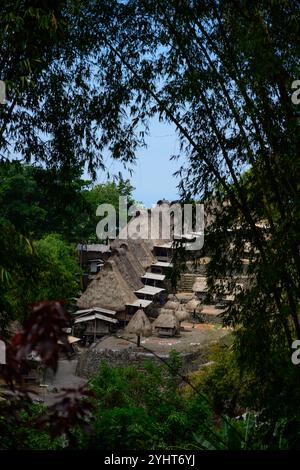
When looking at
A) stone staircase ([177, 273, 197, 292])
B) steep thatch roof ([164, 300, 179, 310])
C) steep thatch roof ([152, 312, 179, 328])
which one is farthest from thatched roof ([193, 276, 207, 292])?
steep thatch roof ([152, 312, 179, 328])

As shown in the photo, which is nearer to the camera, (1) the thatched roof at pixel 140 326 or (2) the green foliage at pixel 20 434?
(2) the green foliage at pixel 20 434

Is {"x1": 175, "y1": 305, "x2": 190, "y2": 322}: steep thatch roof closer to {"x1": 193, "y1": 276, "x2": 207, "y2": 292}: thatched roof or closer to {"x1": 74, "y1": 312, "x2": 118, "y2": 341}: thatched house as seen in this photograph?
{"x1": 74, "y1": 312, "x2": 118, "y2": 341}: thatched house

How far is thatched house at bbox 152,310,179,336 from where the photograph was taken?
18.1 m

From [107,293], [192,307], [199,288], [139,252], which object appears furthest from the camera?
[139,252]

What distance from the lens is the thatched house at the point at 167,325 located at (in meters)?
18.1

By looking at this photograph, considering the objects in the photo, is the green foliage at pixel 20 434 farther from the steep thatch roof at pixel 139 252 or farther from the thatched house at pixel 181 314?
the steep thatch roof at pixel 139 252

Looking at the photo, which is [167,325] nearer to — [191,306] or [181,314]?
[181,314]

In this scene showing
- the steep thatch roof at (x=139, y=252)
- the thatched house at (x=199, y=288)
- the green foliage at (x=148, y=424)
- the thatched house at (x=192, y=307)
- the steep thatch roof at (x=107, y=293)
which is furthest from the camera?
the steep thatch roof at (x=139, y=252)

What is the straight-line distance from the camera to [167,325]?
18.1m

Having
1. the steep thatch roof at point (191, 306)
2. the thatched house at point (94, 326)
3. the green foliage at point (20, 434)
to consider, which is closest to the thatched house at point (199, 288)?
the steep thatch roof at point (191, 306)

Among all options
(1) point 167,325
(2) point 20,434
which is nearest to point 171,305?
(1) point 167,325

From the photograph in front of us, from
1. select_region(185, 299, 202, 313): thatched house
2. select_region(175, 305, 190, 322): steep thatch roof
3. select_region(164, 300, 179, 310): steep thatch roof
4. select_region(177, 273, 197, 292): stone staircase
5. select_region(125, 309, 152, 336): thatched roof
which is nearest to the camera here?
select_region(125, 309, 152, 336): thatched roof

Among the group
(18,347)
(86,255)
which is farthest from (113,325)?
(18,347)

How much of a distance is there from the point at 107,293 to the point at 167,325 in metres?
2.77
